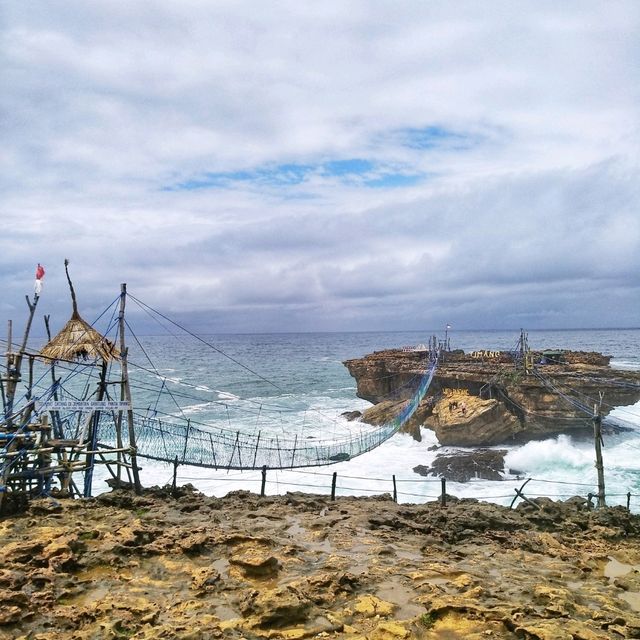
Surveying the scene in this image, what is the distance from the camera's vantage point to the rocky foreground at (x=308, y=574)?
6.99 m

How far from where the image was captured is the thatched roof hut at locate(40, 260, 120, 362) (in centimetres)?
1464

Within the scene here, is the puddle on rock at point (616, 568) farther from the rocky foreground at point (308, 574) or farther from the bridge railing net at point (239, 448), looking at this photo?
the bridge railing net at point (239, 448)

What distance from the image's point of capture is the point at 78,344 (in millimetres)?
14742

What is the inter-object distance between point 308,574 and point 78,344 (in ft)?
32.1

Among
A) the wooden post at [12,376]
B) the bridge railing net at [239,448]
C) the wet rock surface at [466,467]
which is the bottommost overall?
the wet rock surface at [466,467]

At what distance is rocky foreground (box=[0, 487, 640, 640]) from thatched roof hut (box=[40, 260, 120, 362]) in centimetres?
411

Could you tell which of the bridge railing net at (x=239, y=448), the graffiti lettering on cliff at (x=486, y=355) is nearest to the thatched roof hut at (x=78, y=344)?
the bridge railing net at (x=239, y=448)

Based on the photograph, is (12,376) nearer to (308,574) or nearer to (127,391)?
(127,391)

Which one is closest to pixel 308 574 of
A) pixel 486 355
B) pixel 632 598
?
pixel 632 598

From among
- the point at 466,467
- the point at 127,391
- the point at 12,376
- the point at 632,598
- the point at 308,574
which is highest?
the point at 12,376

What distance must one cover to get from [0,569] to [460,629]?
7004mm

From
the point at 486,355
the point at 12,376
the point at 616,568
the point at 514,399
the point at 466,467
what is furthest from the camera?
the point at 486,355

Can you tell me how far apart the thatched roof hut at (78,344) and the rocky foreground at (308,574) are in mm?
4108

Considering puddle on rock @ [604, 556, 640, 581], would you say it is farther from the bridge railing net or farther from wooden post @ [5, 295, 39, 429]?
wooden post @ [5, 295, 39, 429]
